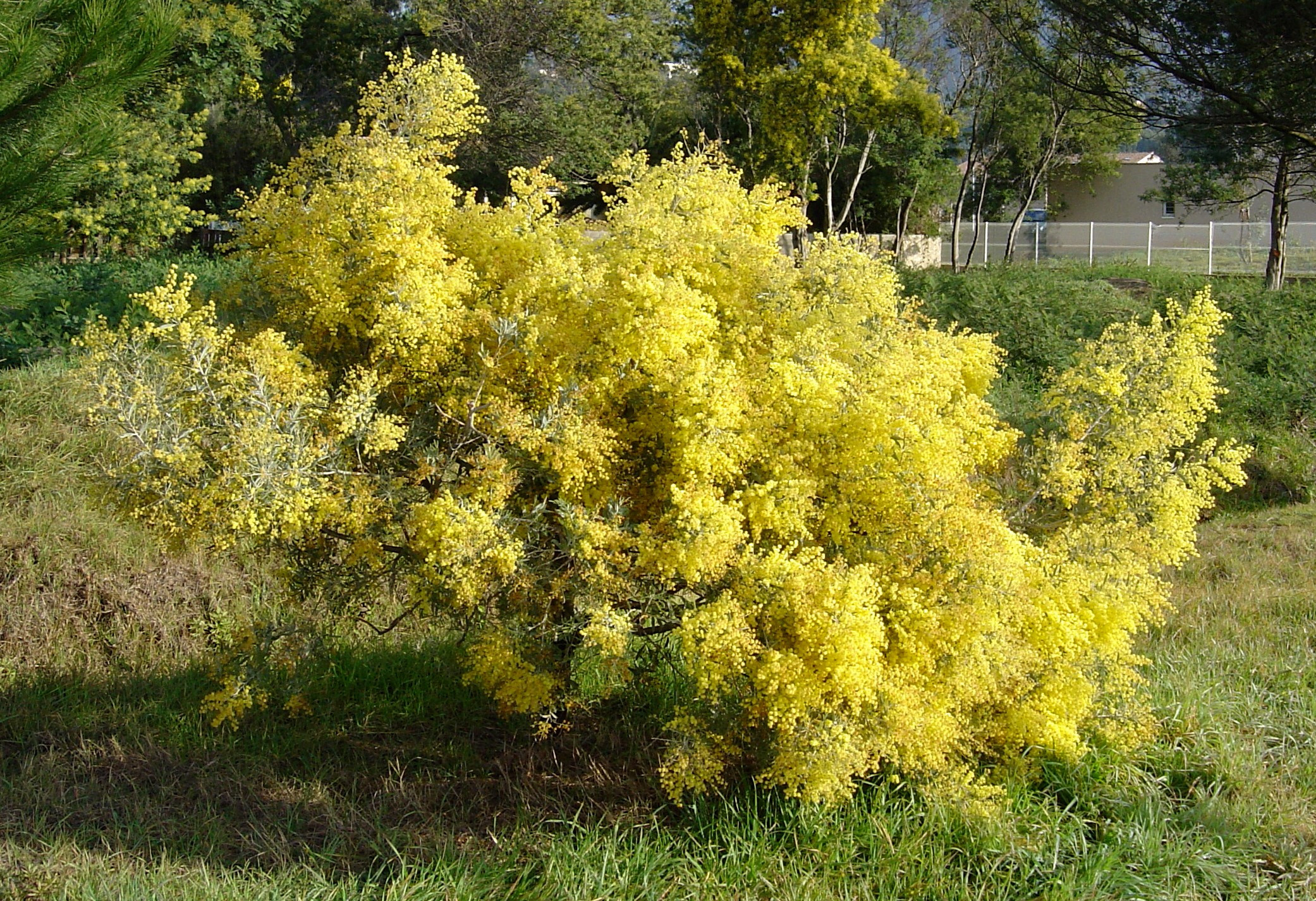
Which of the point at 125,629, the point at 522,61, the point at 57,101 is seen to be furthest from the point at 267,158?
the point at 57,101

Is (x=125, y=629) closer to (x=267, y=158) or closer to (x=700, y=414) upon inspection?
Result: (x=700, y=414)

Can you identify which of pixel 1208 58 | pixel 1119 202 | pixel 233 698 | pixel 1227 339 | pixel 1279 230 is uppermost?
pixel 1119 202

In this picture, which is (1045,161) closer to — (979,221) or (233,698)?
(979,221)

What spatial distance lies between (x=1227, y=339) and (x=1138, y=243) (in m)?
22.5

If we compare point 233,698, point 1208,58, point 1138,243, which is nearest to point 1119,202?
point 1138,243

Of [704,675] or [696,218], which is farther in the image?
[696,218]

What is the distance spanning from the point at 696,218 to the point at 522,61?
59.7 ft

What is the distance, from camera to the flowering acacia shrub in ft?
9.73

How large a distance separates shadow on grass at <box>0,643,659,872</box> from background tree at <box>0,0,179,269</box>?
200 centimetres

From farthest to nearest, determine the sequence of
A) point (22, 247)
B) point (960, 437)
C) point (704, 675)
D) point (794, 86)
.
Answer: point (794, 86), point (22, 247), point (960, 437), point (704, 675)

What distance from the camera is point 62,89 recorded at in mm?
3611

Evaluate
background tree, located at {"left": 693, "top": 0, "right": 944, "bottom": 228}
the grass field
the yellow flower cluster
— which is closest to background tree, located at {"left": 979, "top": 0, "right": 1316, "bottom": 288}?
the grass field

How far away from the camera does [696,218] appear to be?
3373mm

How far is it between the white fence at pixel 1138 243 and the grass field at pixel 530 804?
23.5 m
